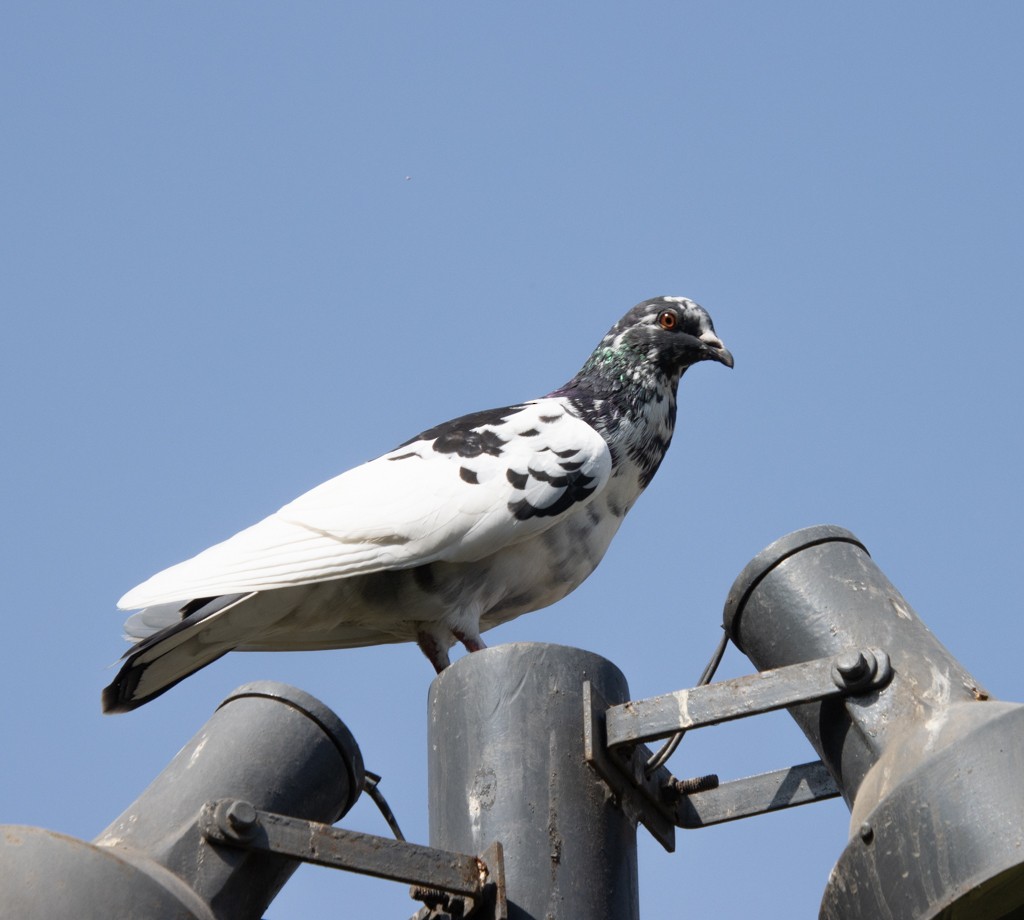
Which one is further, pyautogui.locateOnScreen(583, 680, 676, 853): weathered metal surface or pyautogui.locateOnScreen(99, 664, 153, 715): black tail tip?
pyautogui.locateOnScreen(99, 664, 153, 715): black tail tip

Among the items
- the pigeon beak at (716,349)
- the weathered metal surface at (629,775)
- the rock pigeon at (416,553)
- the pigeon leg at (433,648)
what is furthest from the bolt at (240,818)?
the pigeon beak at (716,349)

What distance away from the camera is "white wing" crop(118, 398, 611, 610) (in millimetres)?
5492

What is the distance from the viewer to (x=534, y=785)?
3.03 metres

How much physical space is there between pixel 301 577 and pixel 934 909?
11.2 feet

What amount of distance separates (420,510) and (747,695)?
295 cm

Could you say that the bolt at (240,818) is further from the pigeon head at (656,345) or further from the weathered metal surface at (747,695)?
the pigeon head at (656,345)

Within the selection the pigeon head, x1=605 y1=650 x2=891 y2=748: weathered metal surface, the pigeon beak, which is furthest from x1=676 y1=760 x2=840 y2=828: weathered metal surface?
the pigeon beak

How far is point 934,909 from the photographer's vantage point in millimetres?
2342

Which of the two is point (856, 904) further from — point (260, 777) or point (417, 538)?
point (417, 538)

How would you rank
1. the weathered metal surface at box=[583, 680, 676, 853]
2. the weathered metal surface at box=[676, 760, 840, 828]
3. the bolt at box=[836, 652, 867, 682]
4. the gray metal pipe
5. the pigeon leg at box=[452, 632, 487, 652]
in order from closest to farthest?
the gray metal pipe
the bolt at box=[836, 652, 867, 682]
the weathered metal surface at box=[583, 680, 676, 853]
the weathered metal surface at box=[676, 760, 840, 828]
the pigeon leg at box=[452, 632, 487, 652]

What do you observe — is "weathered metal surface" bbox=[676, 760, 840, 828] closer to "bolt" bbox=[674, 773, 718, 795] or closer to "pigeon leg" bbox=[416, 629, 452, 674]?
"bolt" bbox=[674, 773, 718, 795]

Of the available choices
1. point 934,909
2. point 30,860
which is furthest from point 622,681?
point 30,860

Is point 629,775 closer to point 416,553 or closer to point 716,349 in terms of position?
point 416,553

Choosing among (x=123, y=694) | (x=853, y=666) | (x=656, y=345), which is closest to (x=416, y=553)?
(x=123, y=694)
